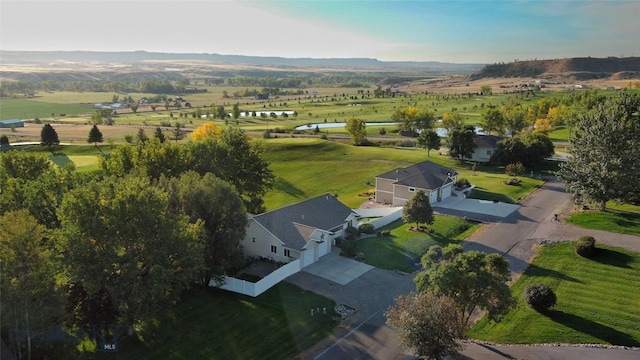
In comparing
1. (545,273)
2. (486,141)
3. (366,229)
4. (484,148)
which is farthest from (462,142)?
(545,273)

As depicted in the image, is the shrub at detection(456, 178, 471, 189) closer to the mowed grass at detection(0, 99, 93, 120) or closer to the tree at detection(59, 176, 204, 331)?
the tree at detection(59, 176, 204, 331)

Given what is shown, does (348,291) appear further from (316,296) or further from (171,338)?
(171,338)

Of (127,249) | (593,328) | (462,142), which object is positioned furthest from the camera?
(462,142)

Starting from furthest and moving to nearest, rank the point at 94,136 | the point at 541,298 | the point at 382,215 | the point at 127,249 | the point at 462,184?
the point at 94,136 < the point at 462,184 < the point at 382,215 < the point at 541,298 < the point at 127,249

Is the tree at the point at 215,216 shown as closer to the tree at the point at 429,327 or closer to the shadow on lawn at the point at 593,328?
the tree at the point at 429,327

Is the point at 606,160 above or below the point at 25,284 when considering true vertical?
above

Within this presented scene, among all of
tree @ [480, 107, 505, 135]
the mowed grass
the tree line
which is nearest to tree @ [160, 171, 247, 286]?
the tree line

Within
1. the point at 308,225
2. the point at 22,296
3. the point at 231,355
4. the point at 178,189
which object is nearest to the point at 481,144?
the point at 308,225

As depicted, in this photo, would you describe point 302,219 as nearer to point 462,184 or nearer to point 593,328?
point 593,328
